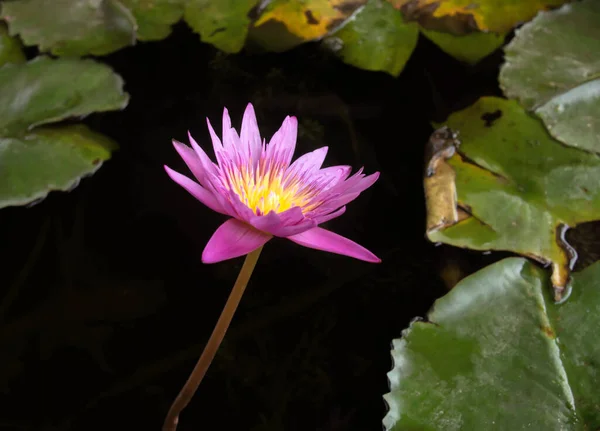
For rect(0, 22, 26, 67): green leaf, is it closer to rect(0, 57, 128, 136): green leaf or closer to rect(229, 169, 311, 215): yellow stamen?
rect(0, 57, 128, 136): green leaf

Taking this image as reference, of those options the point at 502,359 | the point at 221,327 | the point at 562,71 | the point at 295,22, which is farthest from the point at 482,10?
the point at 221,327

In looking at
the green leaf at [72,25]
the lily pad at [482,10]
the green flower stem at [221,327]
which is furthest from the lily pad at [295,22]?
the green flower stem at [221,327]

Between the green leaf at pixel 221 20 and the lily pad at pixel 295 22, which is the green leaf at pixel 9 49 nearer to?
the green leaf at pixel 221 20

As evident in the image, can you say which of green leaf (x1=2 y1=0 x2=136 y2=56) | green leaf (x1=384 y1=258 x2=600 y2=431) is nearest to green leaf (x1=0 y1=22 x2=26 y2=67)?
green leaf (x1=2 y1=0 x2=136 y2=56)

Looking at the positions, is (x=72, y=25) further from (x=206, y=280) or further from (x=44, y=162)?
(x=206, y=280)

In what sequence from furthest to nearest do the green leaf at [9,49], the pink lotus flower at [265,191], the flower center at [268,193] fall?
1. the green leaf at [9,49]
2. the flower center at [268,193]
3. the pink lotus flower at [265,191]

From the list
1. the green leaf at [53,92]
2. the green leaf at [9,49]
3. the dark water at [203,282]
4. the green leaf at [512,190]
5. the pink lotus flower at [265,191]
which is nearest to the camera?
the pink lotus flower at [265,191]

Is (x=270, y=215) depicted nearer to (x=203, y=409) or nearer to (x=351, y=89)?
(x=203, y=409)

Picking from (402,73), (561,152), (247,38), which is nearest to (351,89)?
(402,73)
